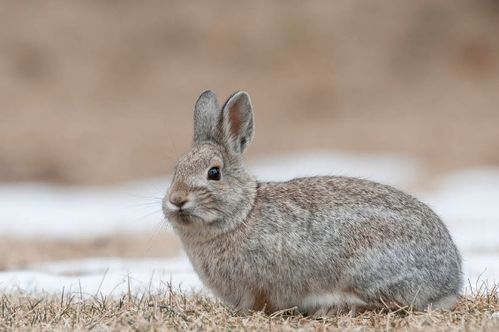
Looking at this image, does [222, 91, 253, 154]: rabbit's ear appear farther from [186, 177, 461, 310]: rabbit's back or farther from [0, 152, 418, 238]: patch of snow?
[0, 152, 418, 238]: patch of snow

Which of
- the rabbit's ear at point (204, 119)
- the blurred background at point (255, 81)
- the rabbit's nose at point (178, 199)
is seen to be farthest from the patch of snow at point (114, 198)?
the rabbit's nose at point (178, 199)

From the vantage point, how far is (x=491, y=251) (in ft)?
29.5

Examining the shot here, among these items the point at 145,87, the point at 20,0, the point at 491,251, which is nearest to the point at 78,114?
the point at 145,87

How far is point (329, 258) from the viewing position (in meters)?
5.46

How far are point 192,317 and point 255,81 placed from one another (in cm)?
2300

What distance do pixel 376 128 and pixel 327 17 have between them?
5.57 metres

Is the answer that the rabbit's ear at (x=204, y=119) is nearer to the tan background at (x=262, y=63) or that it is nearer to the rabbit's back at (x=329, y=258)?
the rabbit's back at (x=329, y=258)

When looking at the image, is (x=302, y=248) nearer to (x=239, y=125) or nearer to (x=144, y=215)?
(x=239, y=125)

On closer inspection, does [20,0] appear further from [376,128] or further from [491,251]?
[491,251]

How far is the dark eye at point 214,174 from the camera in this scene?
549cm

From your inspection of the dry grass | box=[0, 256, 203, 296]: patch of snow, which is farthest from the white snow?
the dry grass

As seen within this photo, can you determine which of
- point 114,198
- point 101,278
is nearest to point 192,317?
point 101,278

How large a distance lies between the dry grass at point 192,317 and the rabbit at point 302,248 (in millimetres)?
124

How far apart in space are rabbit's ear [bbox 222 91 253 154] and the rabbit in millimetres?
87
